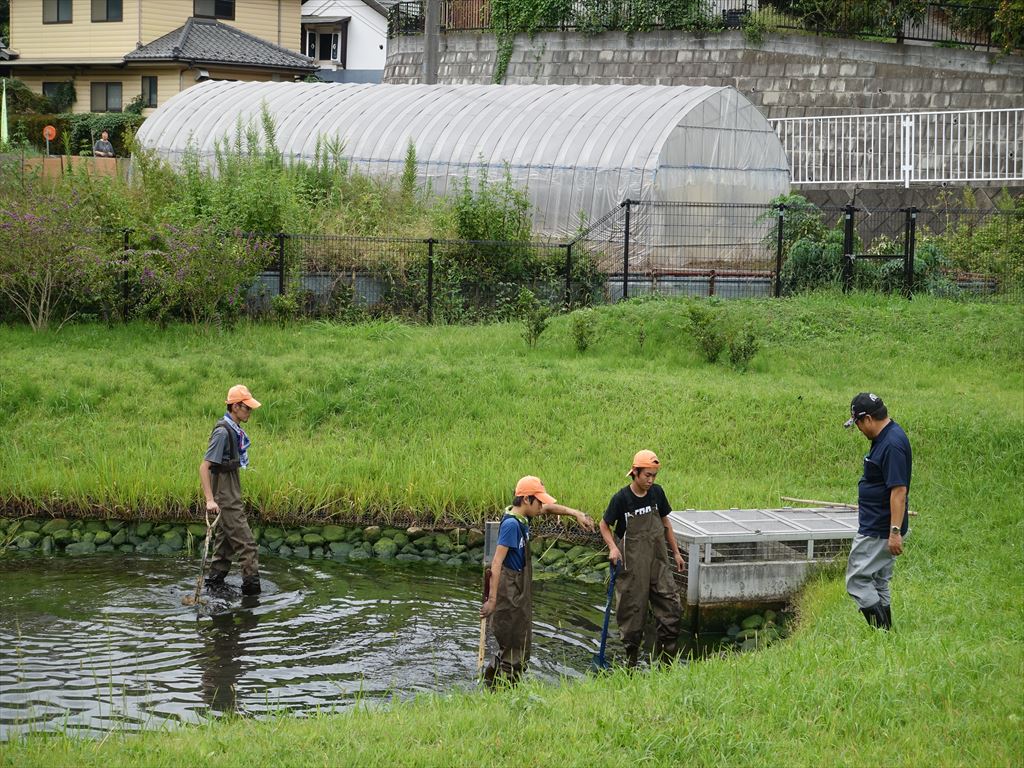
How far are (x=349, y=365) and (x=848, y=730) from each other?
37.2 ft

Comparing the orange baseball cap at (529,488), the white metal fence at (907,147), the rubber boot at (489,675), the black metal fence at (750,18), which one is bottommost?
the rubber boot at (489,675)

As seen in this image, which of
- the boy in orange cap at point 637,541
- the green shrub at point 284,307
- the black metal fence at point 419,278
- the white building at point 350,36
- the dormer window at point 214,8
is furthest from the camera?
the white building at point 350,36

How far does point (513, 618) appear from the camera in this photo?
9.06 meters

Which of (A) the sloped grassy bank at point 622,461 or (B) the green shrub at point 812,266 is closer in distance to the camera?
(A) the sloped grassy bank at point 622,461

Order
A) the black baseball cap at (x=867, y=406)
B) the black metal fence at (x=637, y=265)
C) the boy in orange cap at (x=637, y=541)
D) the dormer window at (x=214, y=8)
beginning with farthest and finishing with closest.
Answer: the dormer window at (x=214, y=8) < the black metal fence at (x=637, y=265) < the boy in orange cap at (x=637, y=541) < the black baseball cap at (x=867, y=406)

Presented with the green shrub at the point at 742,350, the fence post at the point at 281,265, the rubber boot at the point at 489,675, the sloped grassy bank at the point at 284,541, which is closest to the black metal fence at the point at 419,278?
the fence post at the point at 281,265

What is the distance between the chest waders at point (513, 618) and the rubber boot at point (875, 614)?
2.40 m

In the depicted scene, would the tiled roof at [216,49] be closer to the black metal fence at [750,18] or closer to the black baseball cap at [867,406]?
the black metal fence at [750,18]

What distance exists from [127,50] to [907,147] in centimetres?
3009

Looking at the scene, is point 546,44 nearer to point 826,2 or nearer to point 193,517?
point 826,2

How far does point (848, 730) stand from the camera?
708 centimetres

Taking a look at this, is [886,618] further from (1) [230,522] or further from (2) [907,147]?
(2) [907,147]

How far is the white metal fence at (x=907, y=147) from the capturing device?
88.0 feet

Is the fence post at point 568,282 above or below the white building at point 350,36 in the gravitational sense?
below
